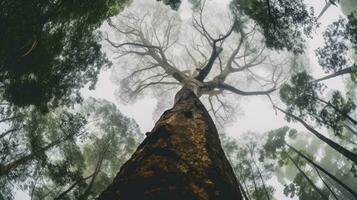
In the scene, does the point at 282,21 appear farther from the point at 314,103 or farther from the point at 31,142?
the point at 31,142

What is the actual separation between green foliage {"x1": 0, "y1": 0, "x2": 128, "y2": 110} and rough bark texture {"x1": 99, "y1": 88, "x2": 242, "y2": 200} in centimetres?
549

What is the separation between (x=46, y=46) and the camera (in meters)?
9.92

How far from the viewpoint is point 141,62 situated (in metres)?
21.6

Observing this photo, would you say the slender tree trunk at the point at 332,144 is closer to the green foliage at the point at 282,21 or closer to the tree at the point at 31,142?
the green foliage at the point at 282,21

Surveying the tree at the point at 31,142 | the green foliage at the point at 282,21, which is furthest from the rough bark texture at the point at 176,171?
the tree at the point at 31,142

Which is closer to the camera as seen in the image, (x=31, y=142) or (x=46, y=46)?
(x=46, y=46)

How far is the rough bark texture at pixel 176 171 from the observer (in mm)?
3132

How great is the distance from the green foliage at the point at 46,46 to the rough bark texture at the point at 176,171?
549 cm

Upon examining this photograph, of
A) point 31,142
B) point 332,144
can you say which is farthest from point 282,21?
point 31,142

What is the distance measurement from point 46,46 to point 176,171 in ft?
25.7

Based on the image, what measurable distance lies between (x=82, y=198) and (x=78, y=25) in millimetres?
5799

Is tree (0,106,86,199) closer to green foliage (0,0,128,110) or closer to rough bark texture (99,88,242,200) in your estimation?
green foliage (0,0,128,110)

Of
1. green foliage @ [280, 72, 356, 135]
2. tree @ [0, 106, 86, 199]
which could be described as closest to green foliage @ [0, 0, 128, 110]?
tree @ [0, 106, 86, 199]

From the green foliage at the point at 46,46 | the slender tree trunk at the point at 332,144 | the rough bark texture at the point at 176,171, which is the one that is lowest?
the rough bark texture at the point at 176,171
